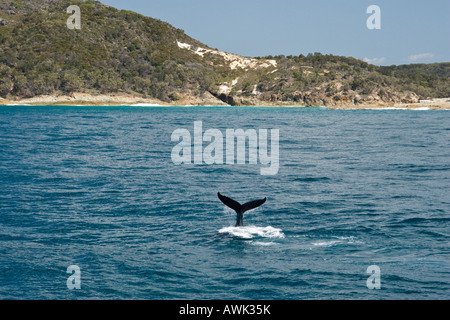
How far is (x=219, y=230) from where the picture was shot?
19766 mm

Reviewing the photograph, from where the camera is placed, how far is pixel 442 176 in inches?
1275

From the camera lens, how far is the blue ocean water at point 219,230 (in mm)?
14078

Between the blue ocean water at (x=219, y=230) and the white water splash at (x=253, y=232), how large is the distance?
3.1 inches

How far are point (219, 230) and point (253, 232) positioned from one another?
1.38 meters

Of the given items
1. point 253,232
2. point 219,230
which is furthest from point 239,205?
point 219,230

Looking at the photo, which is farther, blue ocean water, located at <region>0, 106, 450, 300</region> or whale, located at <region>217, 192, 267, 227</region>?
whale, located at <region>217, 192, 267, 227</region>

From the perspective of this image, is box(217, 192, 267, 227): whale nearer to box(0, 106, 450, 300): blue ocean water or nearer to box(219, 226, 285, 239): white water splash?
box(219, 226, 285, 239): white water splash

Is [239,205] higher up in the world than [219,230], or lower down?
higher up

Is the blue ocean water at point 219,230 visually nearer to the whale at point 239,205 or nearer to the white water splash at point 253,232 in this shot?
the white water splash at point 253,232

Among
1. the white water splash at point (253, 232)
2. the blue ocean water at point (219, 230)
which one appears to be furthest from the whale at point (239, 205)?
the blue ocean water at point (219, 230)

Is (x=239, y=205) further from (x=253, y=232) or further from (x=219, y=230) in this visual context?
(x=219, y=230)

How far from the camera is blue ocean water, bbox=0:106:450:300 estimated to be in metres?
14.1

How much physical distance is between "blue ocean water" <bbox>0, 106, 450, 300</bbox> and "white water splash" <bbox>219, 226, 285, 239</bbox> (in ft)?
0.26

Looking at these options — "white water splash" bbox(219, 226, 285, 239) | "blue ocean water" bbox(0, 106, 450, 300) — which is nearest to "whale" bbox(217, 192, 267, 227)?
"white water splash" bbox(219, 226, 285, 239)
